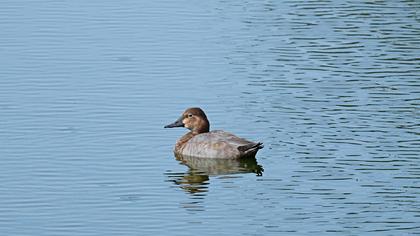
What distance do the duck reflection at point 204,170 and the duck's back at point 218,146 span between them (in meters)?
0.08

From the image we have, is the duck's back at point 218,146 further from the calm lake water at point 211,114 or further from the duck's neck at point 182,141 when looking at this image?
the calm lake water at point 211,114

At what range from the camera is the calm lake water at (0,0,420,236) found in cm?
1559

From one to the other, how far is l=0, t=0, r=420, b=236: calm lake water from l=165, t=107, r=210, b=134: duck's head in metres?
0.29

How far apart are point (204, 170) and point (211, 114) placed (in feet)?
7.30

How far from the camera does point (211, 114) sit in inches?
797

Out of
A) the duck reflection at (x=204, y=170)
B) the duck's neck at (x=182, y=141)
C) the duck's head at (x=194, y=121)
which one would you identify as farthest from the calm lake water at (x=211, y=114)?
the duck's head at (x=194, y=121)

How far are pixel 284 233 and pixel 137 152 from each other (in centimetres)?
392

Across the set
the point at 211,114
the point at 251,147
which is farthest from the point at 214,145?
the point at 211,114

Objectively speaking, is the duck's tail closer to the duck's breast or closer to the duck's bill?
the duck's breast

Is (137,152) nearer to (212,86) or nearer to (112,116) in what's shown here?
(112,116)

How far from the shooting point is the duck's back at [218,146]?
714 inches

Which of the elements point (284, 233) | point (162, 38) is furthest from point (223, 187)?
point (162, 38)

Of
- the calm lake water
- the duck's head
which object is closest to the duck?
the duck's head

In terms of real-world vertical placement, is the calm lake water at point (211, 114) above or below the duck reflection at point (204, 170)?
above
